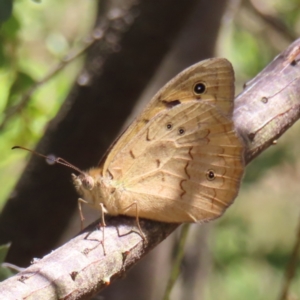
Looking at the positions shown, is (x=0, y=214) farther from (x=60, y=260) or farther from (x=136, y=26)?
(x=60, y=260)

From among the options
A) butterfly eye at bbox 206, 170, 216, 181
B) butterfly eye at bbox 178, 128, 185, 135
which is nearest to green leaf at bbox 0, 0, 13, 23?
butterfly eye at bbox 178, 128, 185, 135

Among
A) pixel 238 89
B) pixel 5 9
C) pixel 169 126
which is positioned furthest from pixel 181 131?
pixel 238 89

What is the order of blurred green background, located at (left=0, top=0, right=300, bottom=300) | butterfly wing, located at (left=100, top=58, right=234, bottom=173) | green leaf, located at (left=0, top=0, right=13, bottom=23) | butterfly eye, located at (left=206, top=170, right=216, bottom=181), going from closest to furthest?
green leaf, located at (left=0, top=0, right=13, bottom=23) < butterfly wing, located at (left=100, top=58, right=234, bottom=173) < butterfly eye, located at (left=206, top=170, right=216, bottom=181) < blurred green background, located at (left=0, top=0, right=300, bottom=300)

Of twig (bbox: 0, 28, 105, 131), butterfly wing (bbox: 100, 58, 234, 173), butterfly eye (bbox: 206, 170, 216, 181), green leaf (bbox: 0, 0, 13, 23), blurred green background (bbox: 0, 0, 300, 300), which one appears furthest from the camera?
→ blurred green background (bbox: 0, 0, 300, 300)

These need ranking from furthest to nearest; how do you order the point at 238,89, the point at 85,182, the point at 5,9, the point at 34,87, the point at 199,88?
the point at 238,89, the point at 34,87, the point at 85,182, the point at 199,88, the point at 5,9

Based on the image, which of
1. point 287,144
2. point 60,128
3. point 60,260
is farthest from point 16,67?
point 287,144

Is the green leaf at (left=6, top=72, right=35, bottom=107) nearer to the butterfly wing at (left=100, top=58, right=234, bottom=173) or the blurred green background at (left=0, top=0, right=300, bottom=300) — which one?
the blurred green background at (left=0, top=0, right=300, bottom=300)

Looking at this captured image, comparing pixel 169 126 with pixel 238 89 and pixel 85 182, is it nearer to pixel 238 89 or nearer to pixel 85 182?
pixel 85 182

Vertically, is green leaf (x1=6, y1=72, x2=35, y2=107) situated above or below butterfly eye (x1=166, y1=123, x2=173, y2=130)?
below
